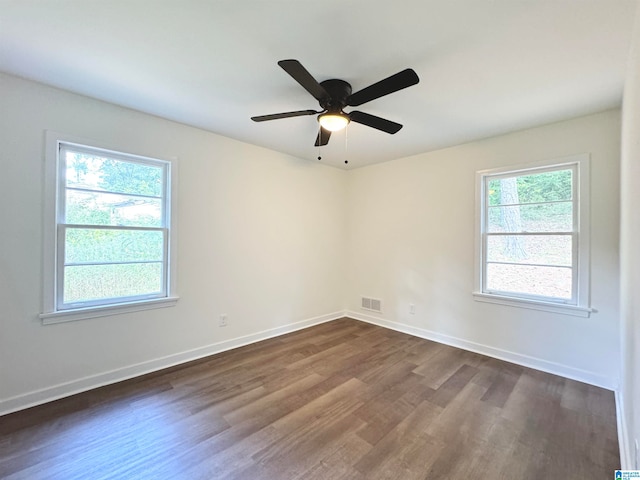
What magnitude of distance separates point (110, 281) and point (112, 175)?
3.29ft

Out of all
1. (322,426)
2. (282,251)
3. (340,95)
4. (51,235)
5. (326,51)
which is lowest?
(322,426)

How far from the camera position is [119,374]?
2633 millimetres

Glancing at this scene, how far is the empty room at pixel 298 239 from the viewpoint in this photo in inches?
65.2

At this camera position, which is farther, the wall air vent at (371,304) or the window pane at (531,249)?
the wall air vent at (371,304)

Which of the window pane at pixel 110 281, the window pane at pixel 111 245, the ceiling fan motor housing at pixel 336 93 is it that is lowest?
the window pane at pixel 110 281

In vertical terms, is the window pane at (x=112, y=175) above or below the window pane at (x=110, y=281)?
above

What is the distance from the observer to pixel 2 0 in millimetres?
Answer: 1466

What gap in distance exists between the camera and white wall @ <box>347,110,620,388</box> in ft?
8.63

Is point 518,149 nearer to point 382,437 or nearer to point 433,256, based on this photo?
point 433,256

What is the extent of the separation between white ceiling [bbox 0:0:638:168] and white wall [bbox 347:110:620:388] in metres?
0.51

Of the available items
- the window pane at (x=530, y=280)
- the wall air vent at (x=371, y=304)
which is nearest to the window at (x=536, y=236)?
the window pane at (x=530, y=280)

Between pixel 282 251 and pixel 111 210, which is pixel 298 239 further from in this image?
pixel 111 210

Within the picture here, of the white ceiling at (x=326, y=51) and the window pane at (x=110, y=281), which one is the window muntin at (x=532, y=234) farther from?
the window pane at (x=110, y=281)

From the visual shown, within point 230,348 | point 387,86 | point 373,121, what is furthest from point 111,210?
point 387,86
